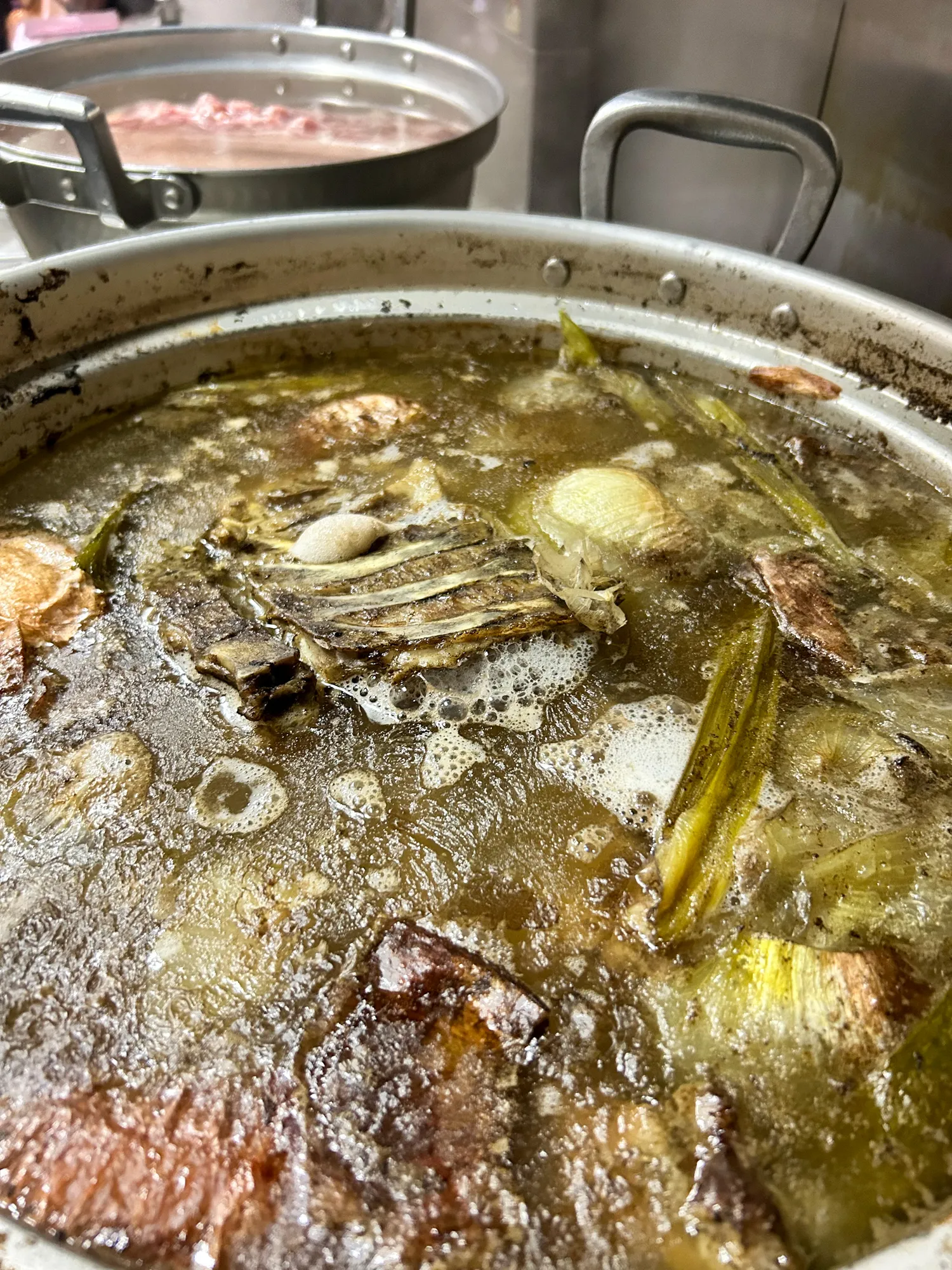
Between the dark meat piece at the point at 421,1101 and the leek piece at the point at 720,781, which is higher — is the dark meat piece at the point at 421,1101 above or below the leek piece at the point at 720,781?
below

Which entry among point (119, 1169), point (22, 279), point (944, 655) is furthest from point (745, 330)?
point (119, 1169)

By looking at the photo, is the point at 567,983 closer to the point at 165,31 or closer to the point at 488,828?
the point at 488,828

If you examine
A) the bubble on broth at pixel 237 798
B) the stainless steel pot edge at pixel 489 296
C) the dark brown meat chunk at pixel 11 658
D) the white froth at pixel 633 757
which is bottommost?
the bubble on broth at pixel 237 798

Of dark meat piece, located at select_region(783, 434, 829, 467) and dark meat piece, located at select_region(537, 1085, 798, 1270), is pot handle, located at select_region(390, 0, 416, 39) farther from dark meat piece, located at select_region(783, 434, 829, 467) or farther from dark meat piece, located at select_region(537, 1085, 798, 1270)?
dark meat piece, located at select_region(537, 1085, 798, 1270)

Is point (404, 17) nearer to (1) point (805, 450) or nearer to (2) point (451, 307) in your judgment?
(2) point (451, 307)

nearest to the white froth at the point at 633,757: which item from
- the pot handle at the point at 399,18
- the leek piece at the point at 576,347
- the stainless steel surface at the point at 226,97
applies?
the leek piece at the point at 576,347

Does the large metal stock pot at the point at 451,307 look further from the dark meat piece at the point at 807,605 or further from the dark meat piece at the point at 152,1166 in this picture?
the dark meat piece at the point at 152,1166

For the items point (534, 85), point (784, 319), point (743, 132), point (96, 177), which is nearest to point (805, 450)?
point (784, 319)
